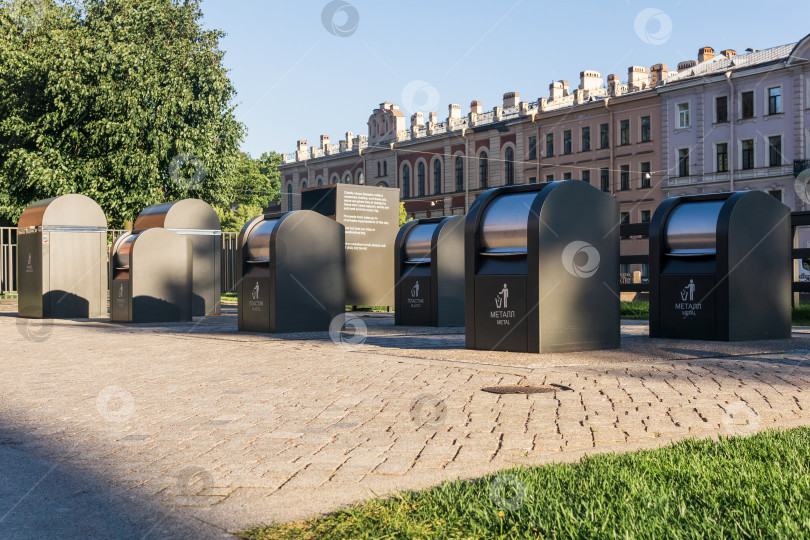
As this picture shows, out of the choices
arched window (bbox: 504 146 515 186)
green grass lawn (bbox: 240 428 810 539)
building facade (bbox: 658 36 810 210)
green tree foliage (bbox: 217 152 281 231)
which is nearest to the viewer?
green grass lawn (bbox: 240 428 810 539)

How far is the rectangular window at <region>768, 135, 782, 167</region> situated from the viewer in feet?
155

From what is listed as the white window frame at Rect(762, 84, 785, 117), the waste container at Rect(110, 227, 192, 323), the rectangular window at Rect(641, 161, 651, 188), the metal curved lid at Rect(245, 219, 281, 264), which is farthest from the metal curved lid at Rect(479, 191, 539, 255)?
the rectangular window at Rect(641, 161, 651, 188)

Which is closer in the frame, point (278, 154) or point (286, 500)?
point (286, 500)

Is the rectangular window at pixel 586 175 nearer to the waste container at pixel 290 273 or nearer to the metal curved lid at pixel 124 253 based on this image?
the metal curved lid at pixel 124 253

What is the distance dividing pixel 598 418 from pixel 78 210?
1759 cm

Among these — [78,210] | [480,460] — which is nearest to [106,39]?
[78,210]

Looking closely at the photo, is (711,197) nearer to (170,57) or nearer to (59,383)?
(59,383)

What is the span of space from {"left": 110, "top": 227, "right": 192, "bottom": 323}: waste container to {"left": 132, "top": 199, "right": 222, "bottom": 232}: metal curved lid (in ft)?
5.32

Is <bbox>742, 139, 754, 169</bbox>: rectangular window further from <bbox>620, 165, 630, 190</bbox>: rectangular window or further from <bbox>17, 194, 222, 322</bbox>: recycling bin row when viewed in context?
<bbox>17, 194, 222, 322</bbox>: recycling bin row

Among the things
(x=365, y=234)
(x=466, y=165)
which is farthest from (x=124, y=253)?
(x=466, y=165)

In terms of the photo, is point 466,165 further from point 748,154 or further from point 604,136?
point 748,154

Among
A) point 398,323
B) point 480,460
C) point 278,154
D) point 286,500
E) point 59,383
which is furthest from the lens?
point 278,154

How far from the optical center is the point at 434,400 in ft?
23.2

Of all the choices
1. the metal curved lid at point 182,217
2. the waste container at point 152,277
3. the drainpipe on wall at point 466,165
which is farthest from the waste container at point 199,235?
the drainpipe on wall at point 466,165
